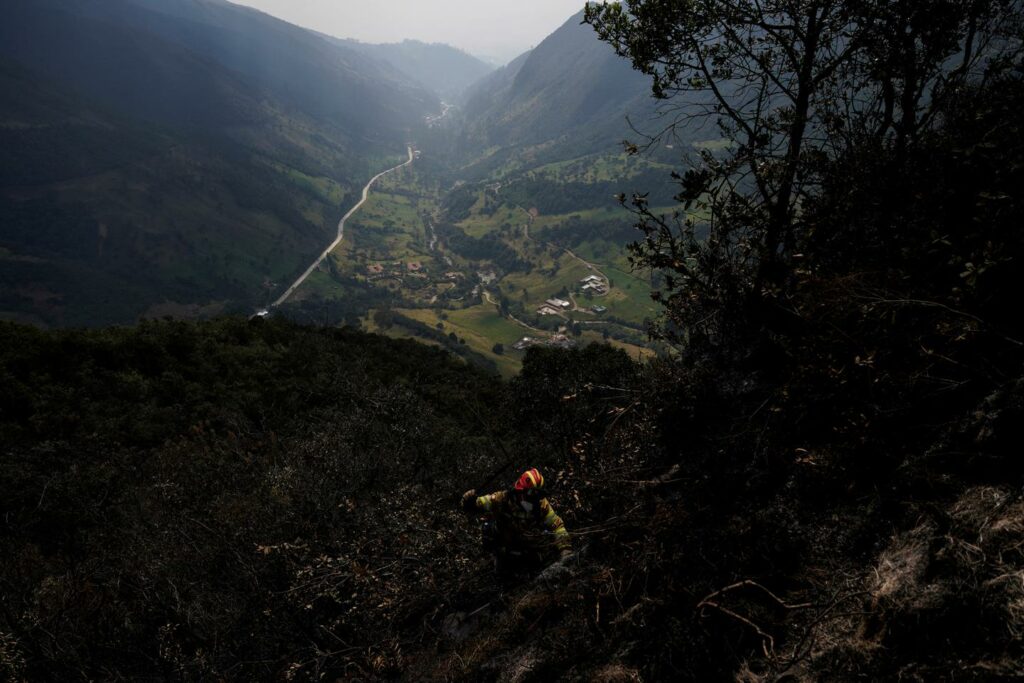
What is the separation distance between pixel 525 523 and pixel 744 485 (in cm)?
333

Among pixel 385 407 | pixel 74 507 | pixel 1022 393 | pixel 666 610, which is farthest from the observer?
pixel 385 407

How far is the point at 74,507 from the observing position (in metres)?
14.8

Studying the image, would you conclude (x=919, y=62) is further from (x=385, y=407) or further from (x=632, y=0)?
(x=385, y=407)

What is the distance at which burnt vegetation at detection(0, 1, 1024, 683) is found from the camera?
3336 millimetres

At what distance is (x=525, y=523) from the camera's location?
7176 mm

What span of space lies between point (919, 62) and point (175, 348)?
1382 inches

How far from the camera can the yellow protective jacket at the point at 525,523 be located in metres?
6.96

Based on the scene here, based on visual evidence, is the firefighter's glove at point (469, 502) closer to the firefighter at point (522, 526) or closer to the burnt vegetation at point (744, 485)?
the firefighter at point (522, 526)

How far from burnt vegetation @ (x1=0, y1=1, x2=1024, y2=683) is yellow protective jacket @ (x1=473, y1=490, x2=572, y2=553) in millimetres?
381

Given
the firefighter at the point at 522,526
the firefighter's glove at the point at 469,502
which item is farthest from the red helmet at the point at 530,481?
the firefighter's glove at the point at 469,502

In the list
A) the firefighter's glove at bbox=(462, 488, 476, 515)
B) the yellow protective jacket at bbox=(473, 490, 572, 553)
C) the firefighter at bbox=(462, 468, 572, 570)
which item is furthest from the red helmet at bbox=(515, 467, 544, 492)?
the firefighter's glove at bbox=(462, 488, 476, 515)

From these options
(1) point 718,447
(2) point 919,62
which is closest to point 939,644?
(1) point 718,447

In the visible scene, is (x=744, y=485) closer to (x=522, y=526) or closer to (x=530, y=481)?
(x=530, y=481)

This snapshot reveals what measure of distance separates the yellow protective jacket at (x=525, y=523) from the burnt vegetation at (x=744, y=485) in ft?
1.25
